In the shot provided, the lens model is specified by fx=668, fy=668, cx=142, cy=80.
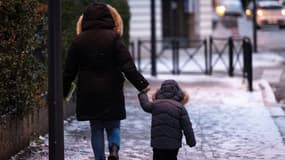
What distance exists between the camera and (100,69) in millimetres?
6598

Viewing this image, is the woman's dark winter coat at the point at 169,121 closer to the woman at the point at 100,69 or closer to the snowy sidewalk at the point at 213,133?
the woman at the point at 100,69

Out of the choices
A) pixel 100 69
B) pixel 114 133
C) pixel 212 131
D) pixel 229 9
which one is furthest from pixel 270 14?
pixel 100 69

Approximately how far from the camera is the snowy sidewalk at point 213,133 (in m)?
8.05

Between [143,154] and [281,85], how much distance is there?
9.05 metres

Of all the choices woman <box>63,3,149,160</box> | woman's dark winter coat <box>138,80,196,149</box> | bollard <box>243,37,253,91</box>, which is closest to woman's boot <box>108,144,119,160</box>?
woman <box>63,3,149,160</box>

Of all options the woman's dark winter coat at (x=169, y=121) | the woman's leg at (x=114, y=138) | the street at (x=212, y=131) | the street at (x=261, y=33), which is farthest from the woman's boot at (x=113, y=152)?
the street at (x=261, y=33)

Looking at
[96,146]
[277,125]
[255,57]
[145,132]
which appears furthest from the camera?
[255,57]

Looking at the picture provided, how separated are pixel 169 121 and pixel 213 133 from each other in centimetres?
352

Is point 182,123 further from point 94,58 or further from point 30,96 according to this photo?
point 30,96

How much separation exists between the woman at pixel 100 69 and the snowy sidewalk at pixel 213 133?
1.29 meters

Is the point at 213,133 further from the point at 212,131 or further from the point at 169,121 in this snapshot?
the point at 169,121

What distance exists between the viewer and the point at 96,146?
6.84m

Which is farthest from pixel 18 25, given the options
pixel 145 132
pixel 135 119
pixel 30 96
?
pixel 135 119

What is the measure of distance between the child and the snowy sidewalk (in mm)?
1724
